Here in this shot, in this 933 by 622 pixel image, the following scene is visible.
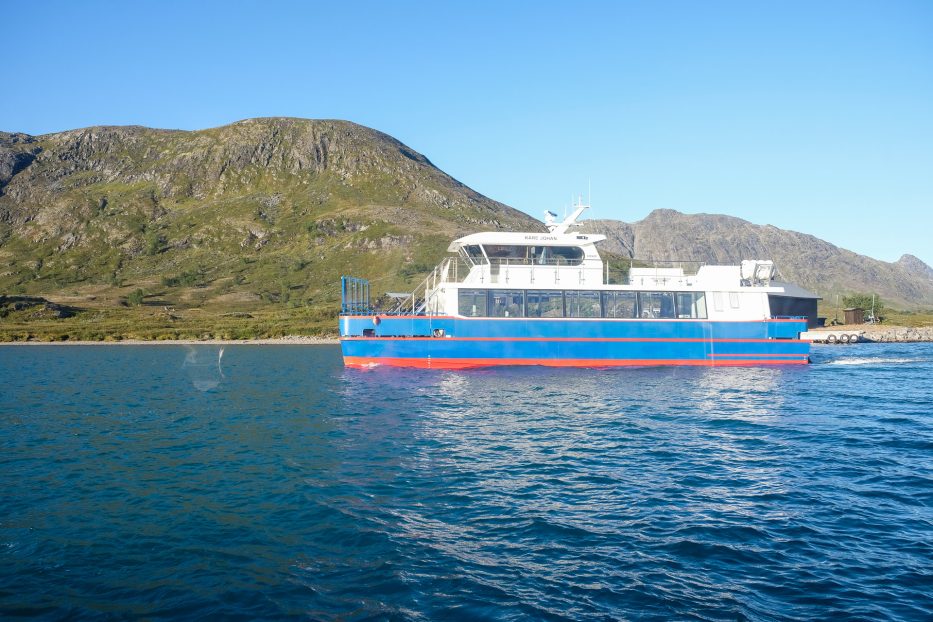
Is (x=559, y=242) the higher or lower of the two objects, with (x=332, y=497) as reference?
higher

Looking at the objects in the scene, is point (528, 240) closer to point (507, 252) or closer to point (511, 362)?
point (507, 252)

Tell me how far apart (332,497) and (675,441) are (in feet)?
36.2

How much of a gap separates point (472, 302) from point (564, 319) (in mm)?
6216

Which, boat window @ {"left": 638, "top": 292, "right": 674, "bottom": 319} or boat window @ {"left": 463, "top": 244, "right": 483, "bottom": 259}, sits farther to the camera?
boat window @ {"left": 463, "top": 244, "right": 483, "bottom": 259}

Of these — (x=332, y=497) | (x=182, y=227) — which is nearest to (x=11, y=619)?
(x=332, y=497)

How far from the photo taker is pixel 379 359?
40.2 meters

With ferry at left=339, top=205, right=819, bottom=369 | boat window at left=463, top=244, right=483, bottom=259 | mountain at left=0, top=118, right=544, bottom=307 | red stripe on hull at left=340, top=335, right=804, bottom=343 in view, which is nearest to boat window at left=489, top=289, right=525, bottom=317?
ferry at left=339, top=205, right=819, bottom=369

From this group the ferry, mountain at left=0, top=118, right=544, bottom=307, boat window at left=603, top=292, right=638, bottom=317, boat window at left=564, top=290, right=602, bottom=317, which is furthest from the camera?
mountain at left=0, top=118, right=544, bottom=307

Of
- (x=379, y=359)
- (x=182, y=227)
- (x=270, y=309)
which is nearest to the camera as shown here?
(x=379, y=359)

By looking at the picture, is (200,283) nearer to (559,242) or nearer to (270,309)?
(270,309)

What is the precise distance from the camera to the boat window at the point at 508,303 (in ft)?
132

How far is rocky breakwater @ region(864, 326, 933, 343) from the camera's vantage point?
7619 cm

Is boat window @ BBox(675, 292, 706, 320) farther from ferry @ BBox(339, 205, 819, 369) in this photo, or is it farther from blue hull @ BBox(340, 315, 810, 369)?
blue hull @ BBox(340, 315, 810, 369)

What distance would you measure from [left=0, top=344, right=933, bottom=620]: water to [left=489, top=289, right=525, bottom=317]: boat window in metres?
13.8
